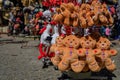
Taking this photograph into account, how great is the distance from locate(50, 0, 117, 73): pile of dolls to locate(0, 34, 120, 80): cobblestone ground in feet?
3.59

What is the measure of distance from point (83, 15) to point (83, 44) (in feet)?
1.92

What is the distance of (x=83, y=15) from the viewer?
7.34 m

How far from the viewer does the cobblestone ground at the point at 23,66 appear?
845 centimetres

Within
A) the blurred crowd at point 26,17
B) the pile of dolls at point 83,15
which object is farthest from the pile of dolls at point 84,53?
the blurred crowd at point 26,17

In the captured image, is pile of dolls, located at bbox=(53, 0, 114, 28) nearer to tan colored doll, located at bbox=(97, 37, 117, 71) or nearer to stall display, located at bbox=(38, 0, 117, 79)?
stall display, located at bbox=(38, 0, 117, 79)

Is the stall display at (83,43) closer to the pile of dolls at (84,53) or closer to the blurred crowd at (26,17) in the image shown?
the pile of dolls at (84,53)

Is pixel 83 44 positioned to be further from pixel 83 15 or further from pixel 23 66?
pixel 23 66

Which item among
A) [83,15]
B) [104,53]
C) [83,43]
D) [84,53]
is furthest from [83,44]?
[83,15]

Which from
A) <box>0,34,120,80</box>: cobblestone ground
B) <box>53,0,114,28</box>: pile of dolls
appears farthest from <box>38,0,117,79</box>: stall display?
<box>0,34,120,80</box>: cobblestone ground

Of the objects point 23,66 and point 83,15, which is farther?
point 23,66

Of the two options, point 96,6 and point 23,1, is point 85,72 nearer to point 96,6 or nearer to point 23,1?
point 96,6

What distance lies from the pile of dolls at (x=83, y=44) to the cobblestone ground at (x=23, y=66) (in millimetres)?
1096

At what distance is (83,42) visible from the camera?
721cm

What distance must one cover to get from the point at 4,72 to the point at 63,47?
2.12 m
